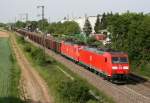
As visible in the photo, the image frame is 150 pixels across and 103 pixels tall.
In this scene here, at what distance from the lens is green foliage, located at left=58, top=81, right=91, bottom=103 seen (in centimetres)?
2572

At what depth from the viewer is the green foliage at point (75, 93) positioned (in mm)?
25719

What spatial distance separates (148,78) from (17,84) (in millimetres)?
12621

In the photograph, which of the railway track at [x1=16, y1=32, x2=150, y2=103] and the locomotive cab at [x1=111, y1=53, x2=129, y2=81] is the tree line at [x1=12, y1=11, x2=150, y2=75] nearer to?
the railway track at [x1=16, y1=32, x2=150, y2=103]

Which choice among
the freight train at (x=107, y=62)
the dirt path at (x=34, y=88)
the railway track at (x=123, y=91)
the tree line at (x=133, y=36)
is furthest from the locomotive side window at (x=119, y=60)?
the tree line at (x=133, y=36)

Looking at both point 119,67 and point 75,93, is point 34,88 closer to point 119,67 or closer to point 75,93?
point 119,67

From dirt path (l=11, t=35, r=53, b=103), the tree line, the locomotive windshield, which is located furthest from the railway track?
the tree line

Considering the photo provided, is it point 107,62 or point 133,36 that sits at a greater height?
point 133,36

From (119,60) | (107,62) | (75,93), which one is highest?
(119,60)

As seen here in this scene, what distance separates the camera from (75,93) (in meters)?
25.7

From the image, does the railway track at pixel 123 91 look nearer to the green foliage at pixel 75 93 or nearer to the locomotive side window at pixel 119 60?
the locomotive side window at pixel 119 60

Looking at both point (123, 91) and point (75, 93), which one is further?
point (123, 91)

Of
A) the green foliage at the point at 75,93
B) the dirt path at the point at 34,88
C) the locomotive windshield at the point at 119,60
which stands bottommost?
the dirt path at the point at 34,88

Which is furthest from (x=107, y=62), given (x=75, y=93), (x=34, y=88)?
(x=75, y=93)

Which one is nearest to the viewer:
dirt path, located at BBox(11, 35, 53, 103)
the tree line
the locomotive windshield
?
dirt path, located at BBox(11, 35, 53, 103)
